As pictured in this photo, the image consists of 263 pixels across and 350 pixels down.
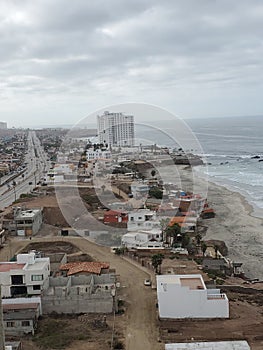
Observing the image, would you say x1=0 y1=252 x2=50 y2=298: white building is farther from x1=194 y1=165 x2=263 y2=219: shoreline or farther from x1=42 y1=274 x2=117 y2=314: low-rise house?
x1=194 y1=165 x2=263 y2=219: shoreline

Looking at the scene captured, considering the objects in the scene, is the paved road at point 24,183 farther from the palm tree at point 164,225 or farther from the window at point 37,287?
the window at point 37,287

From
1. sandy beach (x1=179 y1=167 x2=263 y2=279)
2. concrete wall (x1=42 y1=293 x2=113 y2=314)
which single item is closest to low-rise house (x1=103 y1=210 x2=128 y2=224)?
sandy beach (x1=179 y1=167 x2=263 y2=279)

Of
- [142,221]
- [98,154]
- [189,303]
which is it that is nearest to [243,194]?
[142,221]

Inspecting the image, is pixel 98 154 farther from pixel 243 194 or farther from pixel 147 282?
pixel 147 282

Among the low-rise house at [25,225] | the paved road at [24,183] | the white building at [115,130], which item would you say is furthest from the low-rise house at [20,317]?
the white building at [115,130]

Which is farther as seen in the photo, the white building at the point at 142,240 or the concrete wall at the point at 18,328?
the white building at the point at 142,240

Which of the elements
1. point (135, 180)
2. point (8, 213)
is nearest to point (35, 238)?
point (8, 213)
